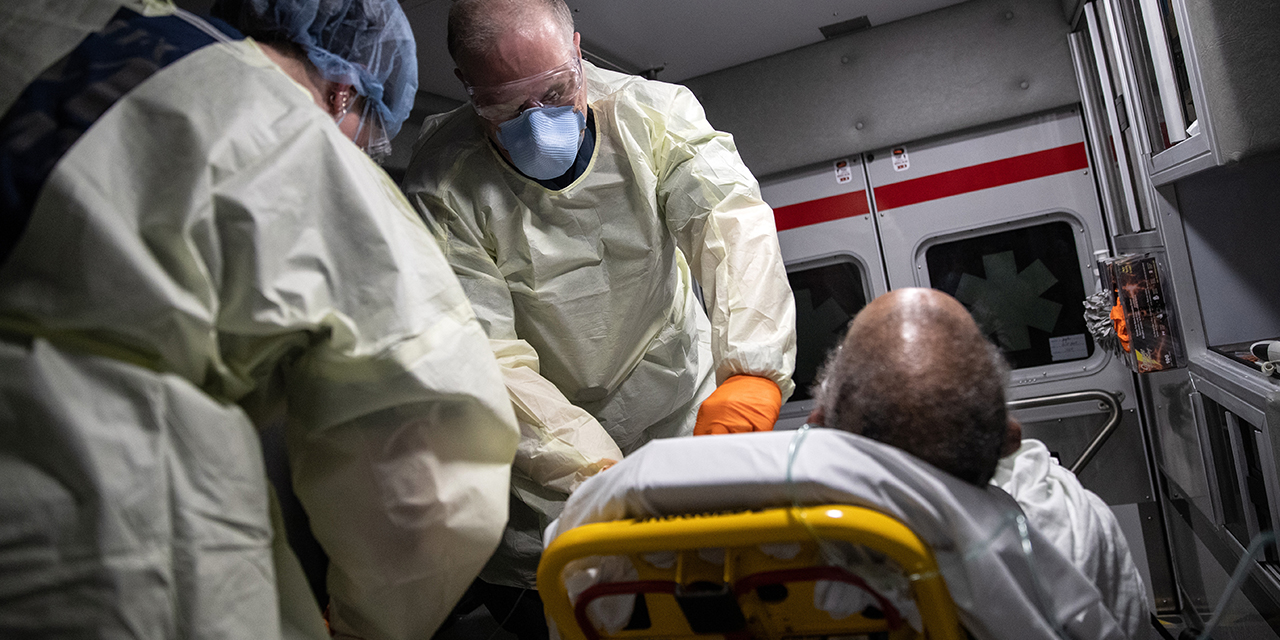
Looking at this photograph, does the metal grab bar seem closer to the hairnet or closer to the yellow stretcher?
the yellow stretcher

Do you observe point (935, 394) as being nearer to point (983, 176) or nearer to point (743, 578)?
point (743, 578)

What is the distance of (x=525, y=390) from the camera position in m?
1.93

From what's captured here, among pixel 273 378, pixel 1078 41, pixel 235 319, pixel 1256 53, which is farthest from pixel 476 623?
pixel 1078 41

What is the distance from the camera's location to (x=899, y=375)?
124cm

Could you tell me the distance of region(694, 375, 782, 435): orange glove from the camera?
178 centimetres

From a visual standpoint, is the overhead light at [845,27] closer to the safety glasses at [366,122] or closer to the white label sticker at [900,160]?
the white label sticker at [900,160]

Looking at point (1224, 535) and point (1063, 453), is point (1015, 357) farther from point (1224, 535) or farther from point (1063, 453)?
point (1224, 535)

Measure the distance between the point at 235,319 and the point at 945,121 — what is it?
3597mm

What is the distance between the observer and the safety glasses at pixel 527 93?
207cm

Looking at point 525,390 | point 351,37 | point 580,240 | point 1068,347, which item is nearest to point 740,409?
point 525,390

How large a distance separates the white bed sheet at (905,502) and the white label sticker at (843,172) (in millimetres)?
3063

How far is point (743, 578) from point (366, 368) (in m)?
0.63

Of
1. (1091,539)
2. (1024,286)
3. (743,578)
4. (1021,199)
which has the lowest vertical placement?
(1091,539)

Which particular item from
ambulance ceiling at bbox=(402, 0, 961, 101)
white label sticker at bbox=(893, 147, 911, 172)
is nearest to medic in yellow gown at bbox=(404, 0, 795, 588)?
ambulance ceiling at bbox=(402, 0, 961, 101)
